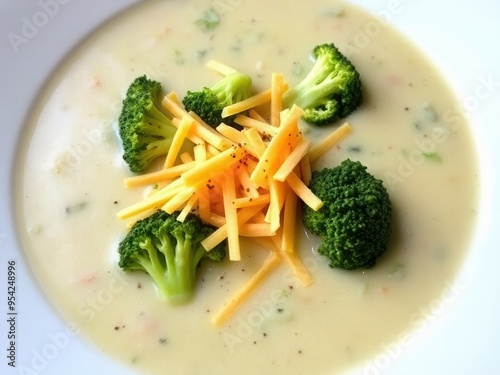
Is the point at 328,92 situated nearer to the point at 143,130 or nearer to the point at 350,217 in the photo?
the point at 350,217

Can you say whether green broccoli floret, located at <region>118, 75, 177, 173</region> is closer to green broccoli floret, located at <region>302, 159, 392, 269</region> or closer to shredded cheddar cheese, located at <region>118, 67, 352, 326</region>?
shredded cheddar cheese, located at <region>118, 67, 352, 326</region>

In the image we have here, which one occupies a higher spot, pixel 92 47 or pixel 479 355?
pixel 92 47

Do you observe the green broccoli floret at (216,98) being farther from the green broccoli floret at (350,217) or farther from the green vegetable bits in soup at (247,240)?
the green broccoli floret at (350,217)

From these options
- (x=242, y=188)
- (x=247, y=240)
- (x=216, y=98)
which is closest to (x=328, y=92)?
(x=216, y=98)

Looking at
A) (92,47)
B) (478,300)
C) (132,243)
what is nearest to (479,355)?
(478,300)

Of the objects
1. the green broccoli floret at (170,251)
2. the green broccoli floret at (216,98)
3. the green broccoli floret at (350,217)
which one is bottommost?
the green broccoli floret at (350,217)

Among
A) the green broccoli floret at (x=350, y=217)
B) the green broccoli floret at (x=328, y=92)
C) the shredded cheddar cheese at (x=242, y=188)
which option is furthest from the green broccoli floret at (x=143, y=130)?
the green broccoli floret at (x=350, y=217)

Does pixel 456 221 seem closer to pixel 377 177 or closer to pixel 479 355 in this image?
pixel 377 177
